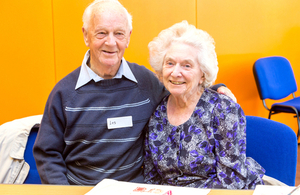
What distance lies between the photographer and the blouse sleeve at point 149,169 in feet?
5.50

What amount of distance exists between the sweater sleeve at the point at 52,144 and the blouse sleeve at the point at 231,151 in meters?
0.79

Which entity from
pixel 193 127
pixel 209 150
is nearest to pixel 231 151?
pixel 209 150

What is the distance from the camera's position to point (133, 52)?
3529mm

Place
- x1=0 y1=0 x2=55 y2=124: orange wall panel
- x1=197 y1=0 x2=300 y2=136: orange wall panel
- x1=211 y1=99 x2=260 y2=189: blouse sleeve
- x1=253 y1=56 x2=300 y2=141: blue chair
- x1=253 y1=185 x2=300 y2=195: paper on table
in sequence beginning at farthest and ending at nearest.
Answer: x1=197 y1=0 x2=300 y2=136: orange wall panel → x1=253 y1=56 x2=300 y2=141: blue chair → x1=0 y1=0 x2=55 y2=124: orange wall panel → x1=211 y1=99 x2=260 y2=189: blouse sleeve → x1=253 y1=185 x2=300 y2=195: paper on table

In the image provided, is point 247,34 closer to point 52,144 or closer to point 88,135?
point 88,135

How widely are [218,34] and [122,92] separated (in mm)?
2385

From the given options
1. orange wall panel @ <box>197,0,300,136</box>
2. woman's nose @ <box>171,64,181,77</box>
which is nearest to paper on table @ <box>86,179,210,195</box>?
woman's nose @ <box>171,64,181,77</box>

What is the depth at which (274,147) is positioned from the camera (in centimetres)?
155

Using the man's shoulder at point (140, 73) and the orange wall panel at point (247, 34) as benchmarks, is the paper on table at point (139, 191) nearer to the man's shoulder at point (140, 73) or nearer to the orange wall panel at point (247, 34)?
the man's shoulder at point (140, 73)

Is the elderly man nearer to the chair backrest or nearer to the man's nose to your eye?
the man's nose

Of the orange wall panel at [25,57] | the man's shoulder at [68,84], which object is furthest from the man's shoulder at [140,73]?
the orange wall panel at [25,57]

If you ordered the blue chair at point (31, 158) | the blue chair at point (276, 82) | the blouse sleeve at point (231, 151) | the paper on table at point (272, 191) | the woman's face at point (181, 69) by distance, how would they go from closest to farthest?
the paper on table at point (272, 191), the blouse sleeve at point (231, 151), the woman's face at point (181, 69), the blue chair at point (31, 158), the blue chair at point (276, 82)

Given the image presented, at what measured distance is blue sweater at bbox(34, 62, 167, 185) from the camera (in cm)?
160

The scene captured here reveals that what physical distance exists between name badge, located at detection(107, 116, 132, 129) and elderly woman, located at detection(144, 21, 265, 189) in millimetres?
123
